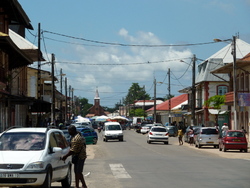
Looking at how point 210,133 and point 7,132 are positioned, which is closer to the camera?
point 7,132

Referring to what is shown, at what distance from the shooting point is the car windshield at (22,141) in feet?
45.3

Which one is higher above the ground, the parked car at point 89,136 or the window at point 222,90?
the window at point 222,90

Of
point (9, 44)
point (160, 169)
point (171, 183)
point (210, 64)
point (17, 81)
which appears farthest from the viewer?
point (210, 64)

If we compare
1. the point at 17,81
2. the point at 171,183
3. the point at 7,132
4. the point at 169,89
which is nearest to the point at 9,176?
the point at 7,132

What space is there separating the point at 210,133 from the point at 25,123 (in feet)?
61.6

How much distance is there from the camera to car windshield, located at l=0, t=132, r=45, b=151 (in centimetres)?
1380

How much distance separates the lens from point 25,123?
53.3m

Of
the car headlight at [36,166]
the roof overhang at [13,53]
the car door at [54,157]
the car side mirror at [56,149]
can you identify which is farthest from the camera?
the roof overhang at [13,53]

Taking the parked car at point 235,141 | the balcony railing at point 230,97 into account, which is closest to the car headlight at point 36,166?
the parked car at point 235,141

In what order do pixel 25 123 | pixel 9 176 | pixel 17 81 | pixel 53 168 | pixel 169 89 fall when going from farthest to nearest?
1. pixel 169 89
2. pixel 25 123
3. pixel 17 81
4. pixel 53 168
5. pixel 9 176

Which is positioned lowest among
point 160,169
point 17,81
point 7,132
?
point 160,169

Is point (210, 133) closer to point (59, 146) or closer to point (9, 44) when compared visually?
point (9, 44)

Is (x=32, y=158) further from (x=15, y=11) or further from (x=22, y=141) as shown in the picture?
(x=15, y=11)

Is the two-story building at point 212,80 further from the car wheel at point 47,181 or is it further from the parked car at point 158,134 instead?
the car wheel at point 47,181
